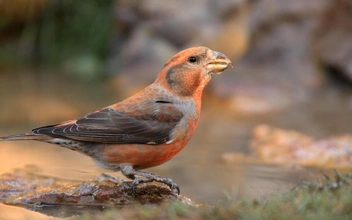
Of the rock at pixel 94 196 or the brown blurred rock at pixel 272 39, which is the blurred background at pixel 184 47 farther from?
the rock at pixel 94 196

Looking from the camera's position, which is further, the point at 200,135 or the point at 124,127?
the point at 200,135

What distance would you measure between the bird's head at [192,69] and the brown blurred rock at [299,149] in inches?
61.0

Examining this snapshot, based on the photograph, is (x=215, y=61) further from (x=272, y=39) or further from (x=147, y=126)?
(x=272, y=39)

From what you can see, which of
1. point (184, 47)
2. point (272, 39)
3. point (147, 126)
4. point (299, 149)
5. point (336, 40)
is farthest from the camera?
point (184, 47)

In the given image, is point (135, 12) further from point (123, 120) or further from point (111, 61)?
point (123, 120)

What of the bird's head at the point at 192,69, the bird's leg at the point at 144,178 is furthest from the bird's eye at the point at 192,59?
the bird's leg at the point at 144,178

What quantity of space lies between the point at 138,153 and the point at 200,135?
108 inches

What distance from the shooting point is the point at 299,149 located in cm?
605

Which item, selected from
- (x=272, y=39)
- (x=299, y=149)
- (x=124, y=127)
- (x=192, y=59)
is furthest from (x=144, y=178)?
Answer: (x=272, y=39)

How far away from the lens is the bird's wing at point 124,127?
4234 millimetres

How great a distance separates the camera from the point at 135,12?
10.0m

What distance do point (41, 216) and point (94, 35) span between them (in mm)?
7133

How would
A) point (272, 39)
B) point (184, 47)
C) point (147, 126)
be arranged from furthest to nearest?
point (184, 47), point (272, 39), point (147, 126)

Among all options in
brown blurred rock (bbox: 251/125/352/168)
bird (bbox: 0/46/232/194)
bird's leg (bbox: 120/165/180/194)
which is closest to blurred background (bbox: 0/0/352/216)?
brown blurred rock (bbox: 251/125/352/168)
